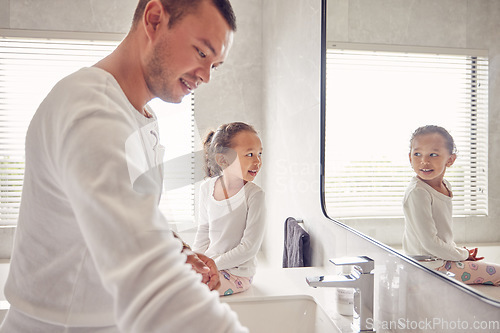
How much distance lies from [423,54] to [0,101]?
2111 millimetres

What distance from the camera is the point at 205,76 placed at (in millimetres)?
592

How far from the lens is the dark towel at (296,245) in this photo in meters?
1.34

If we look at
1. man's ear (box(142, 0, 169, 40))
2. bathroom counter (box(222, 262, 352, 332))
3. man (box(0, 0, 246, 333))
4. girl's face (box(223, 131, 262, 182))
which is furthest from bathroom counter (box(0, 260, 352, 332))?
man's ear (box(142, 0, 169, 40))

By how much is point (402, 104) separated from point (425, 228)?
23 centimetres

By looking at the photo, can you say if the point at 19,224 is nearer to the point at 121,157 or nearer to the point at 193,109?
the point at 121,157

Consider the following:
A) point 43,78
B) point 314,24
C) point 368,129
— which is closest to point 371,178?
point 368,129

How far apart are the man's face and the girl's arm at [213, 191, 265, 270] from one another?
2.35ft

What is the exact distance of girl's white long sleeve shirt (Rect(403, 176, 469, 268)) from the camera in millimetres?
633

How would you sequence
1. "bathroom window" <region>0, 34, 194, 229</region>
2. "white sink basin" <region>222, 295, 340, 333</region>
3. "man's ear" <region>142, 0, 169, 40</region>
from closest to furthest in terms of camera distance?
"man's ear" <region>142, 0, 169, 40</region> < "white sink basin" <region>222, 295, 340, 333</region> < "bathroom window" <region>0, 34, 194, 229</region>

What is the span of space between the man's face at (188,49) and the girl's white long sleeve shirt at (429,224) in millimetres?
417

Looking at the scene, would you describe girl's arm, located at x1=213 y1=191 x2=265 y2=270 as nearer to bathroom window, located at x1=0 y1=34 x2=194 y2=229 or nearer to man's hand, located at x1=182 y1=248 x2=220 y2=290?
man's hand, located at x1=182 y1=248 x2=220 y2=290

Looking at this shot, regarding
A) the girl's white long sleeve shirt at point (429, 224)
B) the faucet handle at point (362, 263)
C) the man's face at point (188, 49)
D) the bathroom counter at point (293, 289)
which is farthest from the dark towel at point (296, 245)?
the man's face at point (188, 49)

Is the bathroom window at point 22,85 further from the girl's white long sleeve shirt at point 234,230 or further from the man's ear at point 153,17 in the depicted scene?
the man's ear at point 153,17

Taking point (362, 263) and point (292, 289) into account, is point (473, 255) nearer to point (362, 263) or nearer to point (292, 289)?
point (362, 263)
